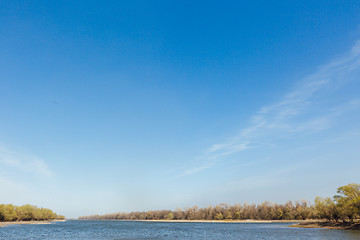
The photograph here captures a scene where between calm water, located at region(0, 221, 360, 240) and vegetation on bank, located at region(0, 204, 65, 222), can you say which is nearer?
calm water, located at region(0, 221, 360, 240)

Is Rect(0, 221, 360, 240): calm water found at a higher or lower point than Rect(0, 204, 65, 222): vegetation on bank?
lower

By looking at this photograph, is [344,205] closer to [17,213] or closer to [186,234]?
[186,234]

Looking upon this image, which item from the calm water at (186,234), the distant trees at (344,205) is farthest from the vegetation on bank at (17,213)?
the distant trees at (344,205)

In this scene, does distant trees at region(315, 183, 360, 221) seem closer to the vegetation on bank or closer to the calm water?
the calm water

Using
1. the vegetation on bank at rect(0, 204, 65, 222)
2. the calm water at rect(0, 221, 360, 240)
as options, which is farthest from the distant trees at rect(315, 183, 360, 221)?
the vegetation on bank at rect(0, 204, 65, 222)

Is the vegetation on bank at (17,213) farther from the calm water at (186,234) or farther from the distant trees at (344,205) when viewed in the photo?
the distant trees at (344,205)

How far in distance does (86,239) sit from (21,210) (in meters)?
146

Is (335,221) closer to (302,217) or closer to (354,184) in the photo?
(354,184)

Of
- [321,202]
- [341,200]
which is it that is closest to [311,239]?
[341,200]

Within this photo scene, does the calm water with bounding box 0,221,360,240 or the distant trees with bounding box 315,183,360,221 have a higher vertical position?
the distant trees with bounding box 315,183,360,221

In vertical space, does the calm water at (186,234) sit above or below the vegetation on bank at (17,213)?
below

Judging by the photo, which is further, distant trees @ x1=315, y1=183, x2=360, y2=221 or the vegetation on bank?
the vegetation on bank

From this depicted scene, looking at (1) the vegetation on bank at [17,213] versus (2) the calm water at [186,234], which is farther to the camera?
(1) the vegetation on bank at [17,213]

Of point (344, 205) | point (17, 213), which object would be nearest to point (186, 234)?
point (344, 205)
